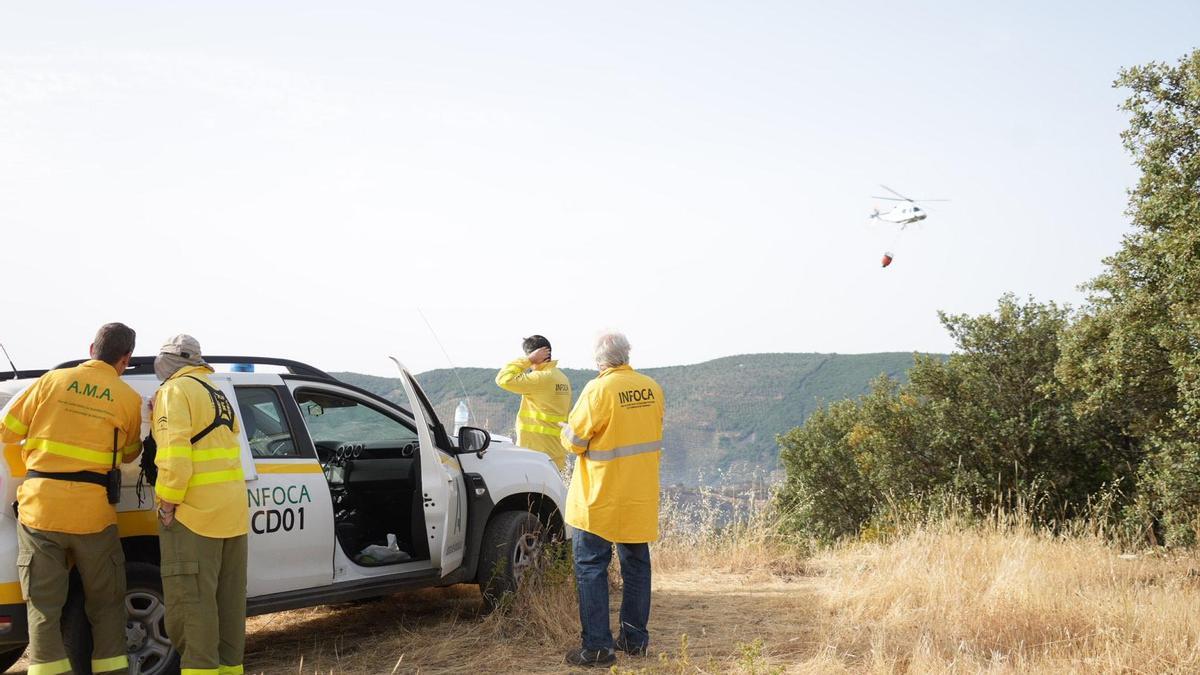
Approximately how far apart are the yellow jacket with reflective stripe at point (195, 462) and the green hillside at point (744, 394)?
79.5m

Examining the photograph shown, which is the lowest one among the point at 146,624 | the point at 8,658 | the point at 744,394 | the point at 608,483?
the point at 8,658

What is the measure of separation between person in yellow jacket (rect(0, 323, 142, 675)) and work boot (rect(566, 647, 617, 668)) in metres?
2.52

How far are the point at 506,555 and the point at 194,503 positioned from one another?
2.55 meters

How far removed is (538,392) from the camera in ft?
29.0

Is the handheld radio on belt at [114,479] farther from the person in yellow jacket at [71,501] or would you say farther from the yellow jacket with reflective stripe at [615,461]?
the yellow jacket with reflective stripe at [615,461]

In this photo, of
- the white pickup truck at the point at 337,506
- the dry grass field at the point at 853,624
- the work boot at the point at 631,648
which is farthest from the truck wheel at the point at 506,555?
the work boot at the point at 631,648

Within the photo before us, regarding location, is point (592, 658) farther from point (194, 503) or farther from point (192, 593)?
point (194, 503)

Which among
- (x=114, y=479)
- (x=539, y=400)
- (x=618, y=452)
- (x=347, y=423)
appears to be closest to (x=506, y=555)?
(x=347, y=423)

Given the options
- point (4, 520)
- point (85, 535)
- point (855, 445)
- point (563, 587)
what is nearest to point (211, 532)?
point (85, 535)

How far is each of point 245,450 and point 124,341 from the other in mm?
896

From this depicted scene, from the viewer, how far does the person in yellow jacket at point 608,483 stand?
245 inches

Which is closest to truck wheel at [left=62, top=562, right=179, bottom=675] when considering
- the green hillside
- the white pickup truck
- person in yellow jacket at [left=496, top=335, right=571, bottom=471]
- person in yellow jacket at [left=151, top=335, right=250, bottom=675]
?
the white pickup truck

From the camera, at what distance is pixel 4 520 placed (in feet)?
17.1

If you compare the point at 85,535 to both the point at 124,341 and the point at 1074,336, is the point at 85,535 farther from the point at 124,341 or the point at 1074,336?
the point at 1074,336
